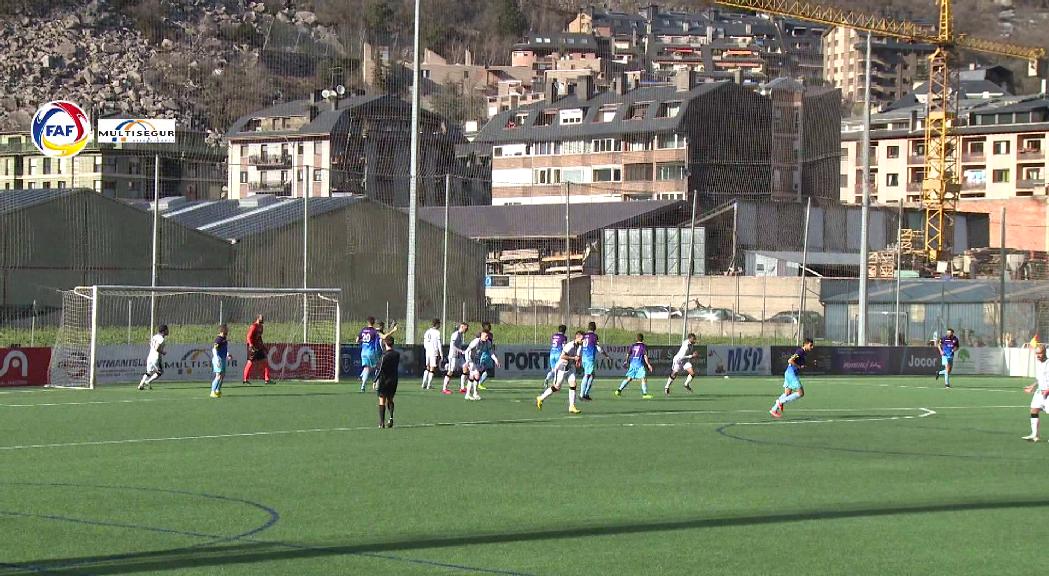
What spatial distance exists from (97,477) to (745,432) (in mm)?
13053

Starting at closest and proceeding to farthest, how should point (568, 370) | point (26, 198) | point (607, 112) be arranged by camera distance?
1. point (568, 370)
2. point (26, 198)
3. point (607, 112)

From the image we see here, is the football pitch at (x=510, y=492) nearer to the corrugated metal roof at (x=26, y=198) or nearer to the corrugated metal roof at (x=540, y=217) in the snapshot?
the corrugated metal roof at (x=26, y=198)

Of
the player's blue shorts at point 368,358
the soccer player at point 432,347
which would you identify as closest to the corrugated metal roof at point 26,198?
the player's blue shorts at point 368,358

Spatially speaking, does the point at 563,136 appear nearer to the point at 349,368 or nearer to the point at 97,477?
the point at 349,368

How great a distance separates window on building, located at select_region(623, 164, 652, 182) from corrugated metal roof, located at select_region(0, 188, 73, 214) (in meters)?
55.8

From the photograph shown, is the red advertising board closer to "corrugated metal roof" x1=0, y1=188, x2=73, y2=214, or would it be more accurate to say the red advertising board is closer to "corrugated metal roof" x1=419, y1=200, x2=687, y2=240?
"corrugated metal roof" x1=0, y1=188, x2=73, y2=214

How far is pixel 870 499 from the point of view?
1773 cm

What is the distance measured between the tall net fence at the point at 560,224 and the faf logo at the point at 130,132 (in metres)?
1.26

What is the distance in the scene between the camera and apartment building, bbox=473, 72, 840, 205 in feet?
357

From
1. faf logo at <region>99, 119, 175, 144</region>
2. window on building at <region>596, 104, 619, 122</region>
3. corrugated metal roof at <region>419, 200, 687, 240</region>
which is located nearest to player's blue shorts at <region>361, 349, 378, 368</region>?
corrugated metal roof at <region>419, 200, 687, 240</region>

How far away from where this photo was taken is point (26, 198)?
203 ft

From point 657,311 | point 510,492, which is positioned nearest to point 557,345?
point 510,492

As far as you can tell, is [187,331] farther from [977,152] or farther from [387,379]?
[977,152]

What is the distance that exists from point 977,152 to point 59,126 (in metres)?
91.1
